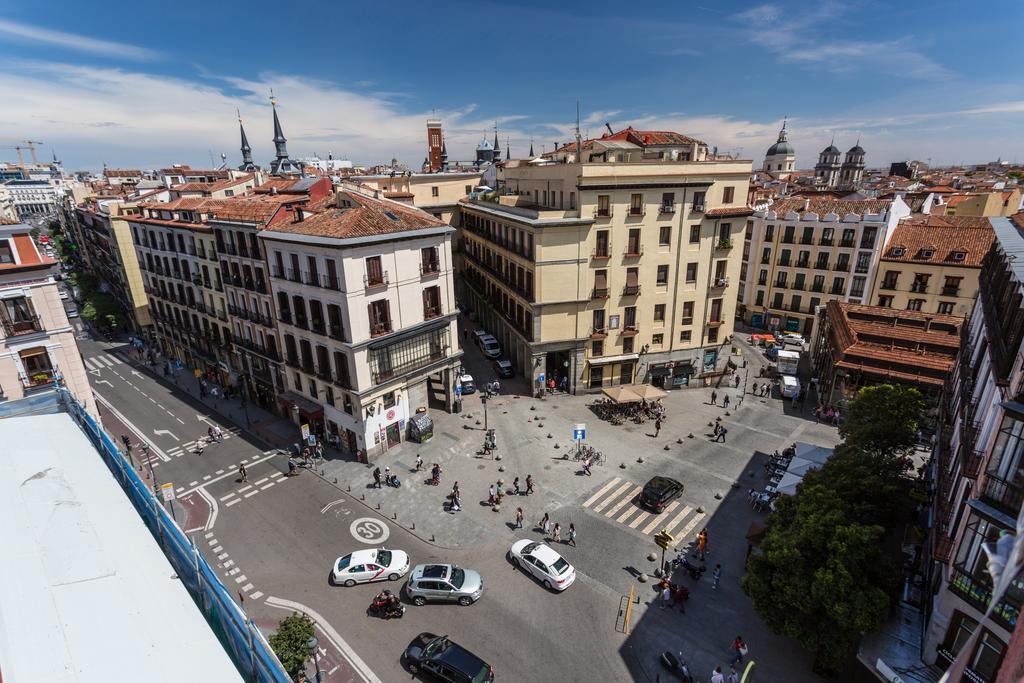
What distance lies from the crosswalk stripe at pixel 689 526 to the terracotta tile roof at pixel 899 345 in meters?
21.9

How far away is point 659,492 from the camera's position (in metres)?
33.1

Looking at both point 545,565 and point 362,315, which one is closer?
point 545,565

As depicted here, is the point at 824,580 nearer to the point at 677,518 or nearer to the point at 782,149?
the point at 677,518

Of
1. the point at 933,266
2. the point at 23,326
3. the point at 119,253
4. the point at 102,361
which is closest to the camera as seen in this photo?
the point at 23,326

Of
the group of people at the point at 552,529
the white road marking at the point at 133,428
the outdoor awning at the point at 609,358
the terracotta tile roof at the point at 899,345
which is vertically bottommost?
the white road marking at the point at 133,428

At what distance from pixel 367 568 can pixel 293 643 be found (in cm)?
728

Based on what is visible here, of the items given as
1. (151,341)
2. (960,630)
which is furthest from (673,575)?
(151,341)

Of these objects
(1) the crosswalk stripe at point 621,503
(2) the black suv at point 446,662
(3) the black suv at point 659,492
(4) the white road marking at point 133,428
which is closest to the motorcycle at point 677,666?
(2) the black suv at point 446,662

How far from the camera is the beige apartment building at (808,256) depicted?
57.2 meters

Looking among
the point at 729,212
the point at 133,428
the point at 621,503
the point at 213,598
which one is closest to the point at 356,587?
the point at 621,503

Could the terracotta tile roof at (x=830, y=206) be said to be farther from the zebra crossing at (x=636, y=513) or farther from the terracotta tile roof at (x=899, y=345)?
the zebra crossing at (x=636, y=513)

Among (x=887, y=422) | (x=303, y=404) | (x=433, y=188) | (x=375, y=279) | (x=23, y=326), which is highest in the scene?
(x=433, y=188)

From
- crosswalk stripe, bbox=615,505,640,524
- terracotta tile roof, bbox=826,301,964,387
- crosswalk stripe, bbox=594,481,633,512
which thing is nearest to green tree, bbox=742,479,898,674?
crosswalk stripe, bbox=615,505,640,524

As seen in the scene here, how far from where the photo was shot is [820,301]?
62344 mm
